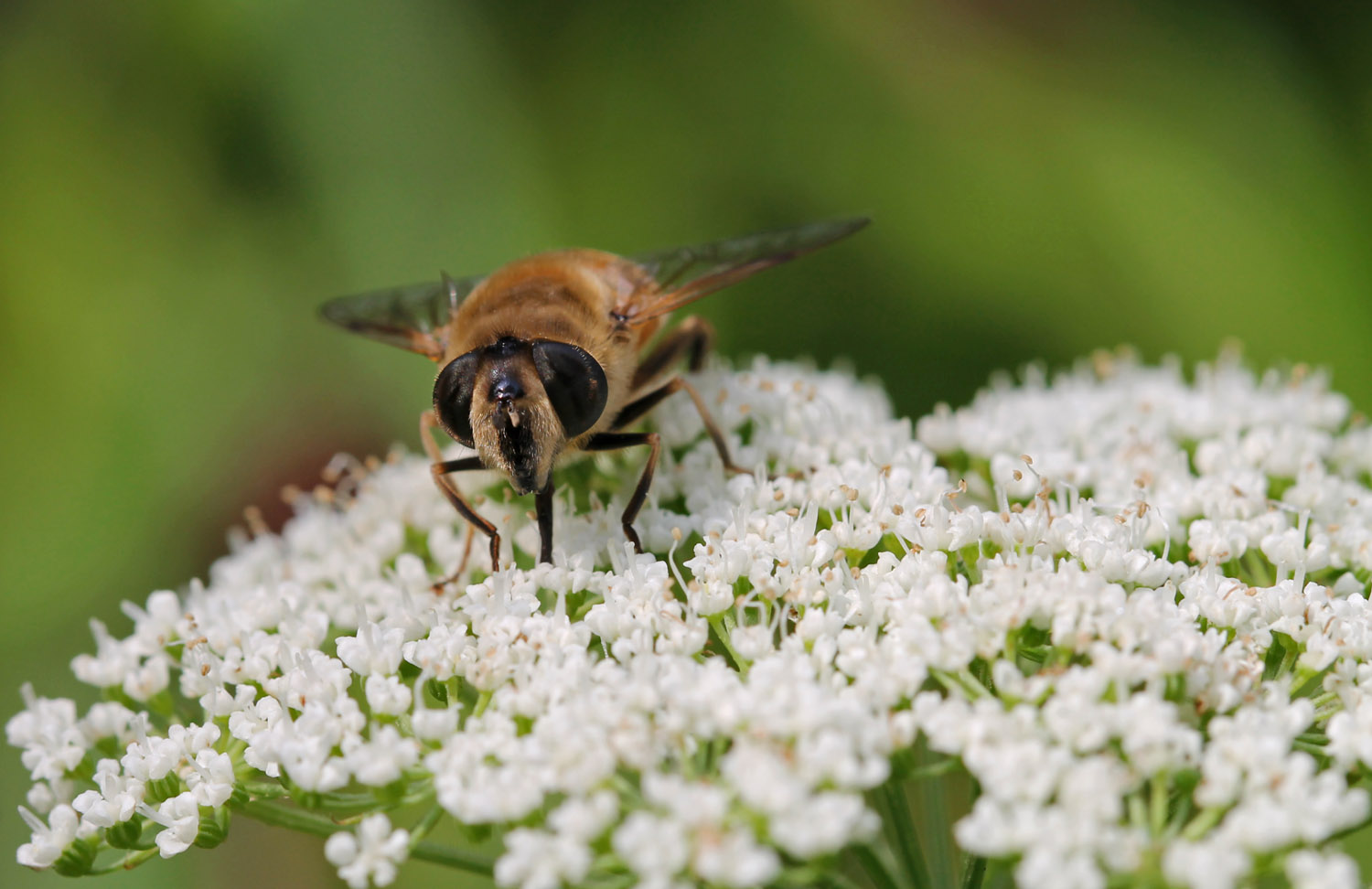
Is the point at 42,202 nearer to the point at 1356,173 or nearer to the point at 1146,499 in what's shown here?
the point at 1146,499

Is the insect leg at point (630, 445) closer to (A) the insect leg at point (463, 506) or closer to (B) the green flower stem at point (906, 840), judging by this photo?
(A) the insect leg at point (463, 506)

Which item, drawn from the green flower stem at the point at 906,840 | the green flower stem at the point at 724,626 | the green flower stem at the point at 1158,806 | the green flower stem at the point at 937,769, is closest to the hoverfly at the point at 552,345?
the green flower stem at the point at 724,626

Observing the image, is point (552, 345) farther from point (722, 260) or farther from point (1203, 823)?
point (1203, 823)

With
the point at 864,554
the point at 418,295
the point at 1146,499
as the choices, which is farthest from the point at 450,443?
the point at 1146,499

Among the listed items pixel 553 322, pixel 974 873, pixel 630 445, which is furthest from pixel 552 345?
pixel 974 873

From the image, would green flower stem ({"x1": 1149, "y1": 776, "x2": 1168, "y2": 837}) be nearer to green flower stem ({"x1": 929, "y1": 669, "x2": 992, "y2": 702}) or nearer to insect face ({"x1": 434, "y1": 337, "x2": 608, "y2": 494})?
green flower stem ({"x1": 929, "y1": 669, "x2": 992, "y2": 702})

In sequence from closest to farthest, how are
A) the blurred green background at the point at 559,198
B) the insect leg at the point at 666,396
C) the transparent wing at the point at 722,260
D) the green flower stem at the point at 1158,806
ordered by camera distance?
the green flower stem at the point at 1158,806, the insect leg at the point at 666,396, the transparent wing at the point at 722,260, the blurred green background at the point at 559,198

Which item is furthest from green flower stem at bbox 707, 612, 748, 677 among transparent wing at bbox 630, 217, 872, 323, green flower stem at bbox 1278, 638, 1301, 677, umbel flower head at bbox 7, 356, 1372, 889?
green flower stem at bbox 1278, 638, 1301, 677
